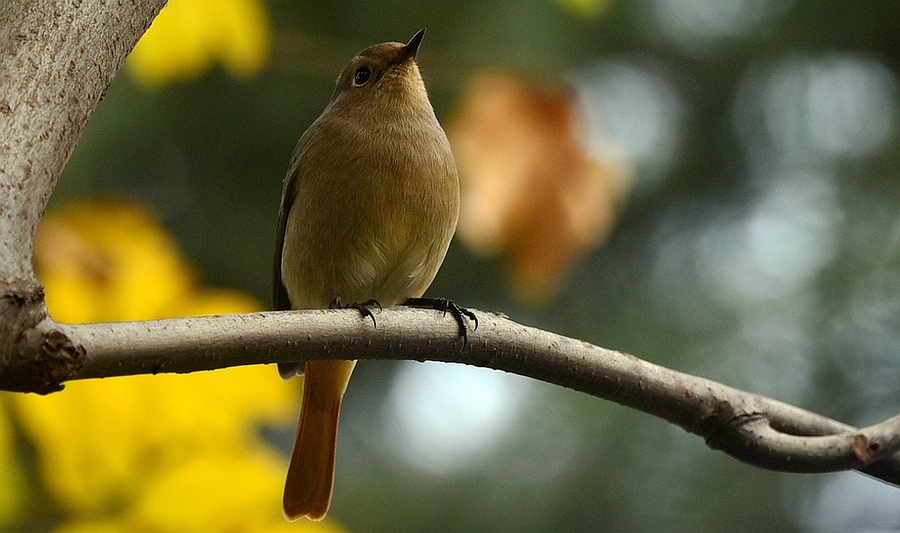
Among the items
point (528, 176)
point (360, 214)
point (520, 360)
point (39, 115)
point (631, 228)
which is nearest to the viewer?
point (39, 115)

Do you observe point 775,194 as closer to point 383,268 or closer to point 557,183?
point 557,183

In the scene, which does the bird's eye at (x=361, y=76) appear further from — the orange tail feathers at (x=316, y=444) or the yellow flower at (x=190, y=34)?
the orange tail feathers at (x=316, y=444)

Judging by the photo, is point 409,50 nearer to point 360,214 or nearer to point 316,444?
point 360,214

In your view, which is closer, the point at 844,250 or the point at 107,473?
the point at 107,473

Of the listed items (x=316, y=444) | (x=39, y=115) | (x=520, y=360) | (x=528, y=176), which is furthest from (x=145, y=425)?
(x=528, y=176)

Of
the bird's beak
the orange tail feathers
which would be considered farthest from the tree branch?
the bird's beak

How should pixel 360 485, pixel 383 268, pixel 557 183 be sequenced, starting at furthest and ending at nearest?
1. pixel 360 485
2. pixel 557 183
3. pixel 383 268

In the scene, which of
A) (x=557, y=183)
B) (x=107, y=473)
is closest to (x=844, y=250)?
(x=557, y=183)
